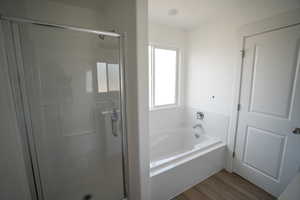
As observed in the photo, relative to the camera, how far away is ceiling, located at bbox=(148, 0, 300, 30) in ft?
4.93

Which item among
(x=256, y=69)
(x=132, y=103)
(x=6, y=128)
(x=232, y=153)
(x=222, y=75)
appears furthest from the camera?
(x=222, y=75)

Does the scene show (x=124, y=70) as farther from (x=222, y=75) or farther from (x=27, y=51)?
(x=222, y=75)

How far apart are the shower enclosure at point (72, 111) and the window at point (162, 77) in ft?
3.54

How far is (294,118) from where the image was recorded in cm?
141

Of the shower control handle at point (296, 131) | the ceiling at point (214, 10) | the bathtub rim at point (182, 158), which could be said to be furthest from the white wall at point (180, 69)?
the shower control handle at point (296, 131)

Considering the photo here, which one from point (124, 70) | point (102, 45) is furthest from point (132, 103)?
point (102, 45)

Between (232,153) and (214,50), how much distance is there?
A: 1702 millimetres

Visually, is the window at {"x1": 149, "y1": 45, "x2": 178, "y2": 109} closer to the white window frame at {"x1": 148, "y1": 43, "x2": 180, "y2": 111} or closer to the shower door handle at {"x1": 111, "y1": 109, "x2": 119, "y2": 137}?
the white window frame at {"x1": 148, "y1": 43, "x2": 180, "y2": 111}

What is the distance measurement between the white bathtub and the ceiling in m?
1.85

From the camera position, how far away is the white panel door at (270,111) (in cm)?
141

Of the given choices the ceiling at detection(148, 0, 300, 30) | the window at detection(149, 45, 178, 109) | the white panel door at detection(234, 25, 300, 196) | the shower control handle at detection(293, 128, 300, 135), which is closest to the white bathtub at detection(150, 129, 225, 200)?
the white panel door at detection(234, 25, 300, 196)

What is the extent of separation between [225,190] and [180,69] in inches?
84.0

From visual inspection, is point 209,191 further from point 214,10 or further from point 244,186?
point 214,10

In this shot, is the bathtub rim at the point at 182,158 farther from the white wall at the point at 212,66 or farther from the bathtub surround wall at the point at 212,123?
the white wall at the point at 212,66
